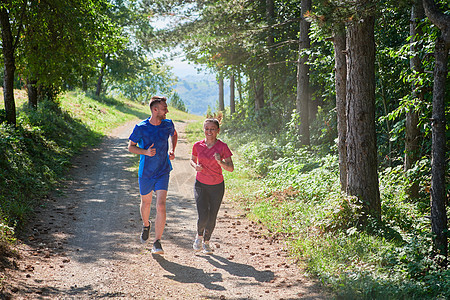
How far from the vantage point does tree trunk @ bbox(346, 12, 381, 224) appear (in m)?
6.23

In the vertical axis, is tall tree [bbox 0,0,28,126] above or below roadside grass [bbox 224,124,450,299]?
above

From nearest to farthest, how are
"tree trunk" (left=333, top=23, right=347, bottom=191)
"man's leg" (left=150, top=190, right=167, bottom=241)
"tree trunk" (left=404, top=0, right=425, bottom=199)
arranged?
"man's leg" (left=150, top=190, right=167, bottom=241) < "tree trunk" (left=333, top=23, right=347, bottom=191) < "tree trunk" (left=404, top=0, right=425, bottom=199)

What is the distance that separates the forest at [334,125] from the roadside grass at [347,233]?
22 millimetres

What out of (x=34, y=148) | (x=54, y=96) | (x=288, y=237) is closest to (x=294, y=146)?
(x=288, y=237)

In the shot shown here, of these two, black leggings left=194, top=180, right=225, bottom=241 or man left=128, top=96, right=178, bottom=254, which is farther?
black leggings left=194, top=180, right=225, bottom=241

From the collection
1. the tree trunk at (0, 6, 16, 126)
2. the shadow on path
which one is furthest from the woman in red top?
the tree trunk at (0, 6, 16, 126)

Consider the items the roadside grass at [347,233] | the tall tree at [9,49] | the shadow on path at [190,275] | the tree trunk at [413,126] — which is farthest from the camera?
the tall tree at [9,49]

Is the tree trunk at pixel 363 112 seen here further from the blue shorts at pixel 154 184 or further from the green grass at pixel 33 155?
the green grass at pixel 33 155

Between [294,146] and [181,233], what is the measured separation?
7.27 metres

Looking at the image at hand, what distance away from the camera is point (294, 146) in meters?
13.4

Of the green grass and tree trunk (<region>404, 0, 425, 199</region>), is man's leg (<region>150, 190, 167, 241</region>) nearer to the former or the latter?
the green grass

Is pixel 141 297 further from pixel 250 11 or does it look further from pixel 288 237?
pixel 250 11

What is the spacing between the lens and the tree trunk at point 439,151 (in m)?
5.05

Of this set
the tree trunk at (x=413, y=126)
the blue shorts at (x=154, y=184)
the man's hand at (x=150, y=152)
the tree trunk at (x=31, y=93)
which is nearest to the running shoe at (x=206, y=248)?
the blue shorts at (x=154, y=184)
